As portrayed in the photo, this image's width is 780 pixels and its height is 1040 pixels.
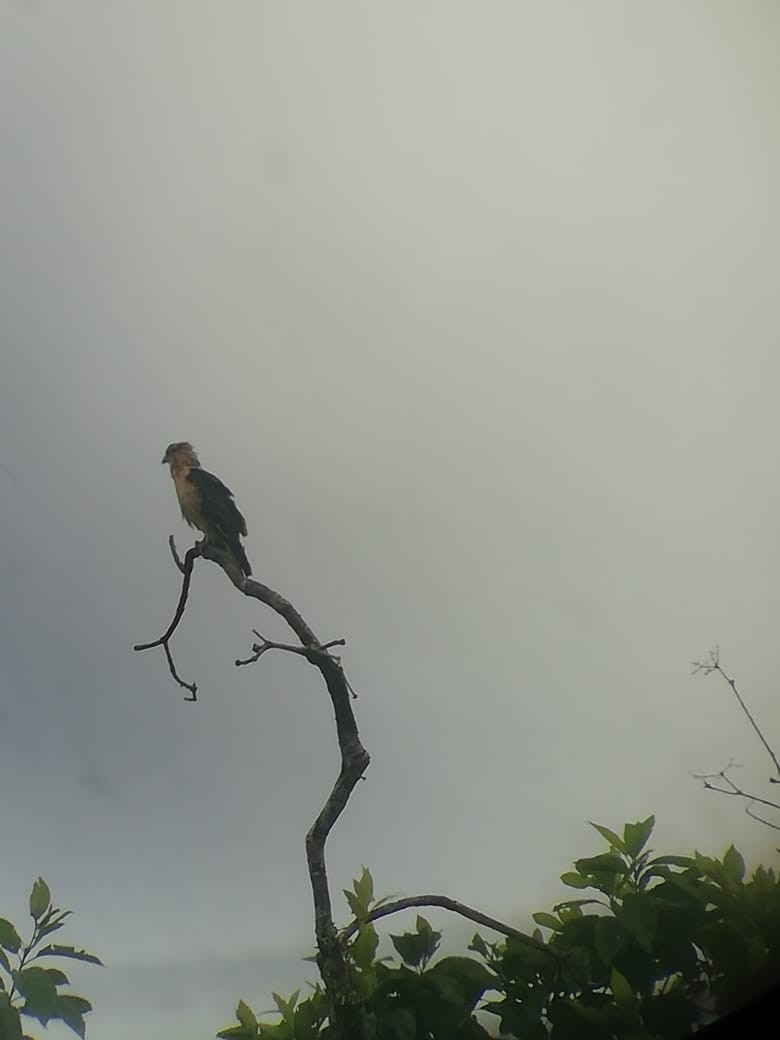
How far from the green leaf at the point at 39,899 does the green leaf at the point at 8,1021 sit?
75 mm

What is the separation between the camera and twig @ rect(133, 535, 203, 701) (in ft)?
3.02

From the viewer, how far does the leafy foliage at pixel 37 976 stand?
0.81m

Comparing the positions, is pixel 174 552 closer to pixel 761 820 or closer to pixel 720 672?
pixel 720 672

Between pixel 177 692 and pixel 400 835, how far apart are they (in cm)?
32

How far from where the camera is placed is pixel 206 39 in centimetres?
96

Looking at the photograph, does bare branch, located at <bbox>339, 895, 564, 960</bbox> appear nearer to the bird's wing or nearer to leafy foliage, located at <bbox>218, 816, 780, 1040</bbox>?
leafy foliage, located at <bbox>218, 816, 780, 1040</bbox>

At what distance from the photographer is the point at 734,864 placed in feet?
3.74

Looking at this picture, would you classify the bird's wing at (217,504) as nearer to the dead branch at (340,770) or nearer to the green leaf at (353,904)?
the dead branch at (340,770)

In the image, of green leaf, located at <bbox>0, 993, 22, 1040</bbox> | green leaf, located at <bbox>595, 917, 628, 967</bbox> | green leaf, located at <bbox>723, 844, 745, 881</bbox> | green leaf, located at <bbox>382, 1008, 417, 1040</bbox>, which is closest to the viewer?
green leaf, located at <bbox>0, 993, 22, 1040</bbox>

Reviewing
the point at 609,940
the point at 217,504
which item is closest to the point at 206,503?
the point at 217,504

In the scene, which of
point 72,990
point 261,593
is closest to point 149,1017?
point 72,990

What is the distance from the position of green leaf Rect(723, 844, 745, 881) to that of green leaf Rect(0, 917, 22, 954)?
87cm

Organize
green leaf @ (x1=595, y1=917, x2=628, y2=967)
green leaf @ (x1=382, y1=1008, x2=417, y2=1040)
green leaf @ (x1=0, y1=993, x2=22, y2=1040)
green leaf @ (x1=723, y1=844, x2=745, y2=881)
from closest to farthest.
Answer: green leaf @ (x1=0, y1=993, x2=22, y2=1040)
green leaf @ (x1=382, y1=1008, x2=417, y2=1040)
green leaf @ (x1=595, y1=917, x2=628, y2=967)
green leaf @ (x1=723, y1=844, x2=745, y2=881)

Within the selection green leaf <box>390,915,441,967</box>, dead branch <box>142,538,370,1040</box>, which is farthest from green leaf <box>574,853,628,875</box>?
dead branch <box>142,538,370,1040</box>
